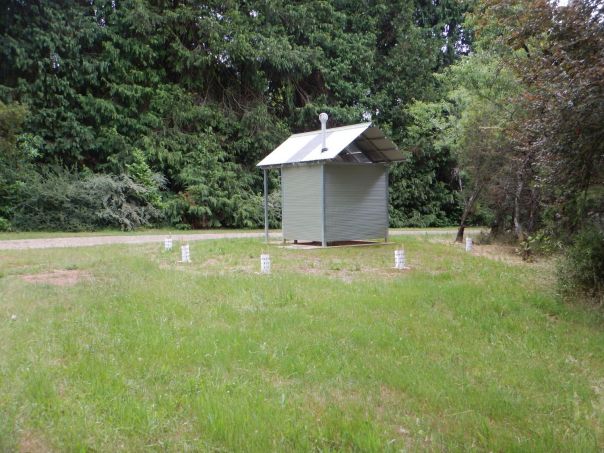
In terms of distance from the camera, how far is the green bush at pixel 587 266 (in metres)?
9.11

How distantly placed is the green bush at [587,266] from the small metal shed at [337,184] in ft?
25.6

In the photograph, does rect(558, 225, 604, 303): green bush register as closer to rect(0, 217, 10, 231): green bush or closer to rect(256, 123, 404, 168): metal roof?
rect(256, 123, 404, 168): metal roof

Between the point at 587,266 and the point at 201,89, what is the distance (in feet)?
78.6

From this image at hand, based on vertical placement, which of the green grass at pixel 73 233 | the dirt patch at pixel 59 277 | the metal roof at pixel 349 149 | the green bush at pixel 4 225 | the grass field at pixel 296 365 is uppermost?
the metal roof at pixel 349 149

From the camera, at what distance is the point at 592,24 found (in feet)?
25.8

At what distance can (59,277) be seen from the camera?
35.0 feet

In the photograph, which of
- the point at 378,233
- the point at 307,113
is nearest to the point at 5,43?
the point at 307,113

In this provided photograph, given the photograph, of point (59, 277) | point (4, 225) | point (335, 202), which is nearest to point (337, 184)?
point (335, 202)

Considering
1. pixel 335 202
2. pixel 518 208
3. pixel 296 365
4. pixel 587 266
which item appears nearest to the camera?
pixel 296 365

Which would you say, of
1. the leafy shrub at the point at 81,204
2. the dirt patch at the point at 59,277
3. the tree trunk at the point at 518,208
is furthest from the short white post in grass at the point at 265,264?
the leafy shrub at the point at 81,204

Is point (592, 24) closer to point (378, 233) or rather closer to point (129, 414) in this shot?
point (129, 414)

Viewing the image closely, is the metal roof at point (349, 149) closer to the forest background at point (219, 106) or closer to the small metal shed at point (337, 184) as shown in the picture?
the small metal shed at point (337, 184)

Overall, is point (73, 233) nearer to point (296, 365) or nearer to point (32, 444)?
point (296, 365)

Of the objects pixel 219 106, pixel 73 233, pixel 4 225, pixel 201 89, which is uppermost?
pixel 201 89
